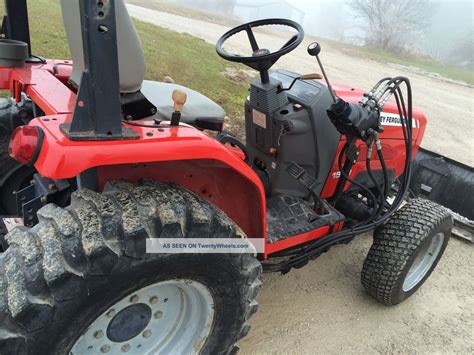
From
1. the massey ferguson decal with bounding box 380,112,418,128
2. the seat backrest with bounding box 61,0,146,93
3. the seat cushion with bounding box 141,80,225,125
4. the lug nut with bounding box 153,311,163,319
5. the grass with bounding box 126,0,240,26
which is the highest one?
the seat backrest with bounding box 61,0,146,93

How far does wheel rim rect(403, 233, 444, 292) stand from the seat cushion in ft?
5.40

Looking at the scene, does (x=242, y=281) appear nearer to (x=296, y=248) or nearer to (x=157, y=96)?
(x=296, y=248)

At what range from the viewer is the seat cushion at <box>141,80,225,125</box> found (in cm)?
276

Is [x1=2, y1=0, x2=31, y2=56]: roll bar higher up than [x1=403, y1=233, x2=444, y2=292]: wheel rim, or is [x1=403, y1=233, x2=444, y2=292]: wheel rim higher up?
[x1=2, y1=0, x2=31, y2=56]: roll bar

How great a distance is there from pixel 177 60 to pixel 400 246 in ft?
22.6

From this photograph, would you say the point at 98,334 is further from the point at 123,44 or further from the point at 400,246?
the point at 400,246

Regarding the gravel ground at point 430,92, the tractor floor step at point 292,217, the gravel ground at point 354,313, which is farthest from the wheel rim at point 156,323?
the gravel ground at point 430,92

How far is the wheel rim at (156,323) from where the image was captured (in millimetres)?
1688

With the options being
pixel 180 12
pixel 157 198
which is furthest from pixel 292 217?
pixel 180 12

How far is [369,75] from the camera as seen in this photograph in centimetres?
1334

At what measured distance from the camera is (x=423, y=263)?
3143mm

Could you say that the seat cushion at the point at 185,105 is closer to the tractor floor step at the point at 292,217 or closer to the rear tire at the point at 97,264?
the tractor floor step at the point at 292,217

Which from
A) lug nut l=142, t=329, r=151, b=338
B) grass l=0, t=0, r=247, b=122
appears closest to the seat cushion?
lug nut l=142, t=329, r=151, b=338

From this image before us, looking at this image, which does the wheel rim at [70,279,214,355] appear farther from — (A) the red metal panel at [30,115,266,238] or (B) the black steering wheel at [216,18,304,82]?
(B) the black steering wheel at [216,18,304,82]
